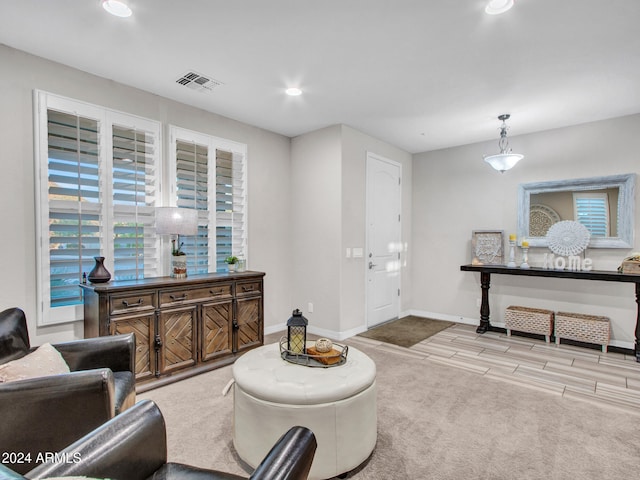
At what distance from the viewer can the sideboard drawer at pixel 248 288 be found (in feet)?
11.5

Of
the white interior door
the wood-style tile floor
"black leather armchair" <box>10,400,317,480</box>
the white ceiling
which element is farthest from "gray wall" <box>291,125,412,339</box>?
"black leather armchair" <box>10,400,317,480</box>

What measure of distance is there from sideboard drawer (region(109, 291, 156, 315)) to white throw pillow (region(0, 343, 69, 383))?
0.81 m

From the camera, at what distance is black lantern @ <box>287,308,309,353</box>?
2135 millimetres

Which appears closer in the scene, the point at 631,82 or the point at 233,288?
the point at 631,82

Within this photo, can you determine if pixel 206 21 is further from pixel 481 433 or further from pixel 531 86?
pixel 481 433

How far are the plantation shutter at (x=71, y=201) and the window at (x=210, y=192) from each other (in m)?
0.73

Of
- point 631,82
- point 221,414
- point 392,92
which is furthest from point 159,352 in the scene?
point 631,82

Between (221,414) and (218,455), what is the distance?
481mm

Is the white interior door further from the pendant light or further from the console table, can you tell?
the pendant light

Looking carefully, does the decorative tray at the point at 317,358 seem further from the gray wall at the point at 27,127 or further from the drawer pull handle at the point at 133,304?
the gray wall at the point at 27,127

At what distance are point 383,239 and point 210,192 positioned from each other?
2.53m

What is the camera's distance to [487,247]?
15.9ft

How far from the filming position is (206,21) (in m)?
2.23

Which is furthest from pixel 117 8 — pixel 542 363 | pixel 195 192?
pixel 542 363
